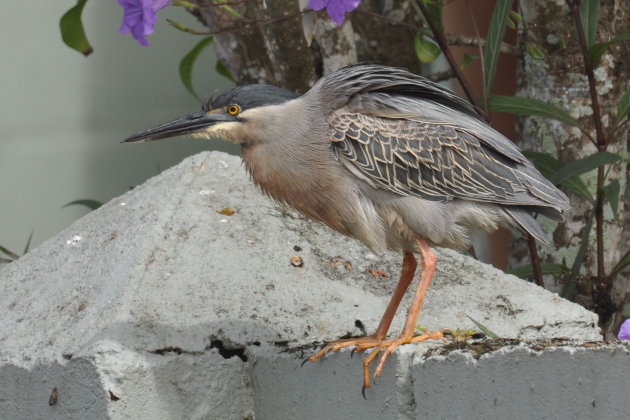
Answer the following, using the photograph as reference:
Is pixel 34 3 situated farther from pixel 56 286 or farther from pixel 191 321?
pixel 191 321

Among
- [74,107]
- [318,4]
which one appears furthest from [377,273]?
[74,107]

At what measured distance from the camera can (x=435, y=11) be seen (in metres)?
4.22

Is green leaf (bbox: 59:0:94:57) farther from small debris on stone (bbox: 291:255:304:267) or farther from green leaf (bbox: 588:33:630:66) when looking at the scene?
green leaf (bbox: 588:33:630:66)

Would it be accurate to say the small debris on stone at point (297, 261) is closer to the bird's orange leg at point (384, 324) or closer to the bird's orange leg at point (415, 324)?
the bird's orange leg at point (384, 324)

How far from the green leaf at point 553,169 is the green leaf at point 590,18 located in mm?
495

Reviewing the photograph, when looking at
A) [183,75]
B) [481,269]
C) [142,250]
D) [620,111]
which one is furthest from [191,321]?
[183,75]

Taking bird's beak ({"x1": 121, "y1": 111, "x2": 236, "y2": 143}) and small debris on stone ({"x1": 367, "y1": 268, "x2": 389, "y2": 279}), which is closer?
Result: bird's beak ({"x1": 121, "y1": 111, "x2": 236, "y2": 143})

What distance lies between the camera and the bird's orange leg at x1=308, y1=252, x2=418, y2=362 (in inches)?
128

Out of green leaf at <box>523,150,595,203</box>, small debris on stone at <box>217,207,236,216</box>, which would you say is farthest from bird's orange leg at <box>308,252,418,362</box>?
green leaf at <box>523,150,595,203</box>

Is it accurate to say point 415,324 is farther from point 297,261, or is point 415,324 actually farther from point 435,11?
point 435,11

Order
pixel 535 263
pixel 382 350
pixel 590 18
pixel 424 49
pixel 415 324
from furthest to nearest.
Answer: pixel 424 49, pixel 535 263, pixel 590 18, pixel 415 324, pixel 382 350

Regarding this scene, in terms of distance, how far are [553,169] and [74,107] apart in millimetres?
3355

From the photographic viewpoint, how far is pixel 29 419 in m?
3.47

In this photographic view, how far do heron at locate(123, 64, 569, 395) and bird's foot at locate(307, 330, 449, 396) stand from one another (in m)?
0.09
